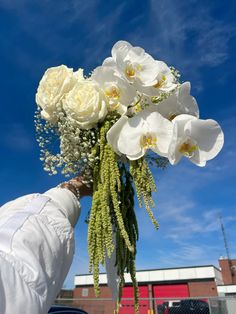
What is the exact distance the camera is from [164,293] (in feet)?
63.5

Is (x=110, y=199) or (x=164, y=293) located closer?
(x=110, y=199)

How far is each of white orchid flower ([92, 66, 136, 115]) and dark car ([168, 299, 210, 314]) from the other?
804 centimetres

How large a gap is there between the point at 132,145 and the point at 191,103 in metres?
0.34

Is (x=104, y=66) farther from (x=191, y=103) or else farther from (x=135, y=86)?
(x=191, y=103)

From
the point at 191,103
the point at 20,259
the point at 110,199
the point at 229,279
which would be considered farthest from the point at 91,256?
the point at 229,279

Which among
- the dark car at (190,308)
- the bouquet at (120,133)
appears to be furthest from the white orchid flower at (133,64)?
the dark car at (190,308)

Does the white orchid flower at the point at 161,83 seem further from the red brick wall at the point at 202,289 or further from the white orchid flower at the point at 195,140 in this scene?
the red brick wall at the point at 202,289

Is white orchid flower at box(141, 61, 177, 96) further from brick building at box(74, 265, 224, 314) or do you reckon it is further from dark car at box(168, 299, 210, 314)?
brick building at box(74, 265, 224, 314)

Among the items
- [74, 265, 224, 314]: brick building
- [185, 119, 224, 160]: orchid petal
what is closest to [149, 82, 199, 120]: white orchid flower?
[185, 119, 224, 160]: orchid petal

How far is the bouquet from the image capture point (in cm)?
107

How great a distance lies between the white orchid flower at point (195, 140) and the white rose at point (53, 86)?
0.51 m

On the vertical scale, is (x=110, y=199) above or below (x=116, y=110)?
below

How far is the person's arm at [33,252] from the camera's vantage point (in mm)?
617

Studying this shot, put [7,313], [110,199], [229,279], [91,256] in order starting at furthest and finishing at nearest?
[229,279] < [110,199] < [91,256] < [7,313]
